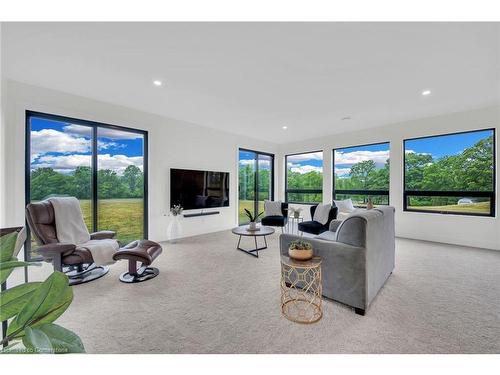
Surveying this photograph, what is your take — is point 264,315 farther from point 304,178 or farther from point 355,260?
point 304,178

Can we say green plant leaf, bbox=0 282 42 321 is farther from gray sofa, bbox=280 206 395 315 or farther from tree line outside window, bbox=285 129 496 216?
tree line outside window, bbox=285 129 496 216

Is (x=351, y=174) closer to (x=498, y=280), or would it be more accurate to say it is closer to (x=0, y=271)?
(x=498, y=280)

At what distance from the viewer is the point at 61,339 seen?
53 centimetres

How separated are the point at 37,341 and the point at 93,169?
12.4 ft

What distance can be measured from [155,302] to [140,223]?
2.36 m

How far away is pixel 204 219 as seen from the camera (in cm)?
505

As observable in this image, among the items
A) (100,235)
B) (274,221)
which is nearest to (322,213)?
(274,221)

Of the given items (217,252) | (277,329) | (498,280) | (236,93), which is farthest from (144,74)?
(498,280)

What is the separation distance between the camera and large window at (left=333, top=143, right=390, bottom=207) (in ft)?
16.7

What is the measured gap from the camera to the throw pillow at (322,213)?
428 centimetres

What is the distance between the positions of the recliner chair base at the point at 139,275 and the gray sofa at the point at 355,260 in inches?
77.9

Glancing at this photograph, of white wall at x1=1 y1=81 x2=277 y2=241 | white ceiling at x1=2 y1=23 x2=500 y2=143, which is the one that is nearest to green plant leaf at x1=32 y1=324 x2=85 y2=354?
white ceiling at x1=2 y1=23 x2=500 y2=143

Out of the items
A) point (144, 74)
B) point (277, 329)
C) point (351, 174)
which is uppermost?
point (144, 74)

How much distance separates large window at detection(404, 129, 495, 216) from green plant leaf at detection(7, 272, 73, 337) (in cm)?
572
